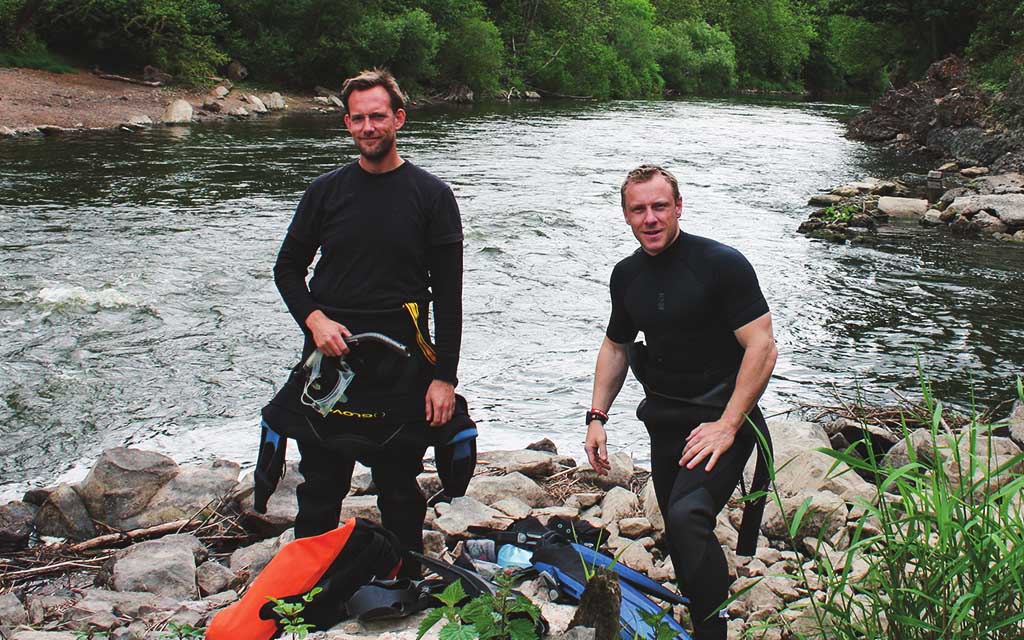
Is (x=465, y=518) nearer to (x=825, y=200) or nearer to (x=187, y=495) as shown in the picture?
(x=187, y=495)

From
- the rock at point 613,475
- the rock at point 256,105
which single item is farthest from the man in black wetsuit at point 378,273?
the rock at point 256,105

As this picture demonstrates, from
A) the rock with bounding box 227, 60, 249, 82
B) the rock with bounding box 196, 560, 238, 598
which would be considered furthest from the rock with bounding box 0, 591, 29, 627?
the rock with bounding box 227, 60, 249, 82

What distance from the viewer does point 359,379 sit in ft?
11.4

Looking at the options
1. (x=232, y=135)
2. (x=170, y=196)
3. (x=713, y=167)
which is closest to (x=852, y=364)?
(x=170, y=196)

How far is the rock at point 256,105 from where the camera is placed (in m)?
29.2

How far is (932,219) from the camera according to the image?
1491cm

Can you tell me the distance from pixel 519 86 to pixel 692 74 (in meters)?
19.0

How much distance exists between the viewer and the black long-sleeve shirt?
3432mm

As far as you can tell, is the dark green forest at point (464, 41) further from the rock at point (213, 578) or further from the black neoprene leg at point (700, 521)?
the rock at point (213, 578)

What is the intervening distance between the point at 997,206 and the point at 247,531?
13.4 meters

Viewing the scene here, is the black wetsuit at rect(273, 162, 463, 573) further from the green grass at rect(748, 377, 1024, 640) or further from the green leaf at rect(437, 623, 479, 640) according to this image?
the green grass at rect(748, 377, 1024, 640)

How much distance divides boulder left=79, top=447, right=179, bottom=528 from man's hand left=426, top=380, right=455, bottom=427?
228 cm

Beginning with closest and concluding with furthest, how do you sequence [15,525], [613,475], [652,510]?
[652,510] → [15,525] → [613,475]

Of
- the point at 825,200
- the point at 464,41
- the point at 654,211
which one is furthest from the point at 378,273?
the point at 464,41
